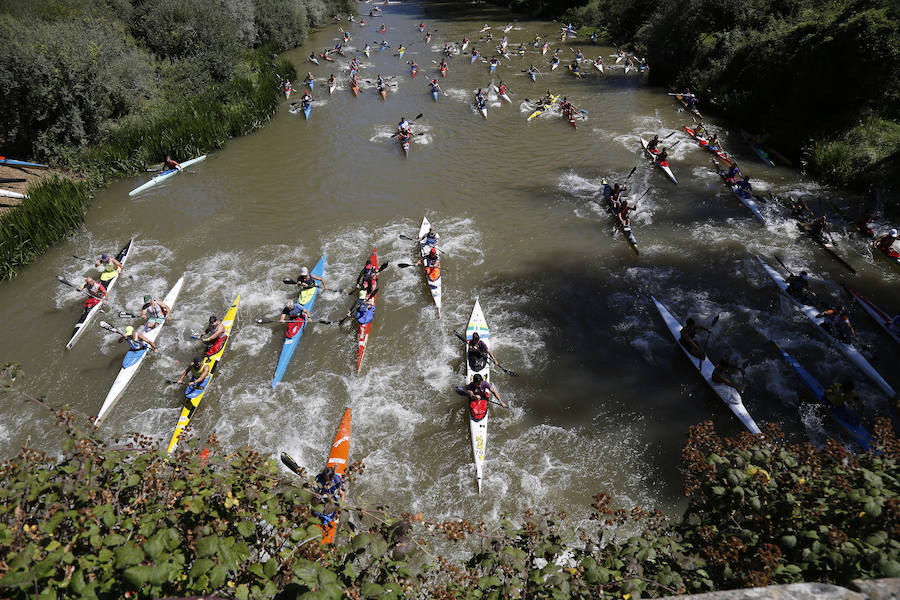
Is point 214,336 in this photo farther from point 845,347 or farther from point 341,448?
point 845,347

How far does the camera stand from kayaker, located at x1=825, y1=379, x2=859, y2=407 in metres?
8.90

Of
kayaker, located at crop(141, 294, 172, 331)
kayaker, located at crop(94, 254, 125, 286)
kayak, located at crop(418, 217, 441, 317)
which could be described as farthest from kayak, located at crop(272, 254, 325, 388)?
kayaker, located at crop(94, 254, 125, 286)

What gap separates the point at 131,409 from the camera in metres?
10.4

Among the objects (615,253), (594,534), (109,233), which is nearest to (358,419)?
(594,534)

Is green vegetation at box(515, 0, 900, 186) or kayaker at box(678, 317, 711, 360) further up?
green vegetation at box(515, 0, 900, 186)

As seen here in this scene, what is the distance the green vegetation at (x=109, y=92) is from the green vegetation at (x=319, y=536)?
1512 centimetres

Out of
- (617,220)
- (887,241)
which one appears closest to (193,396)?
(617,220)

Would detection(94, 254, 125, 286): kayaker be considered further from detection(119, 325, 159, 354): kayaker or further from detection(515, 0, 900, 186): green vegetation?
detection(515, 0, 900, 186): green vegetation

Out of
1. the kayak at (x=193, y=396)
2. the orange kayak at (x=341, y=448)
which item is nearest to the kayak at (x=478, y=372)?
the orange kayak at (x=341, y=448)

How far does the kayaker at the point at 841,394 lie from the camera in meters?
8.90

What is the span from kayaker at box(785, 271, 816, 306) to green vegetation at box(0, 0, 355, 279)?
73.7ft

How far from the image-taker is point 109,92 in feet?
65.5

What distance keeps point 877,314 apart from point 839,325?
5.23 ft

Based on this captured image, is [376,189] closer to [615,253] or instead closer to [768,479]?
[615,253]
